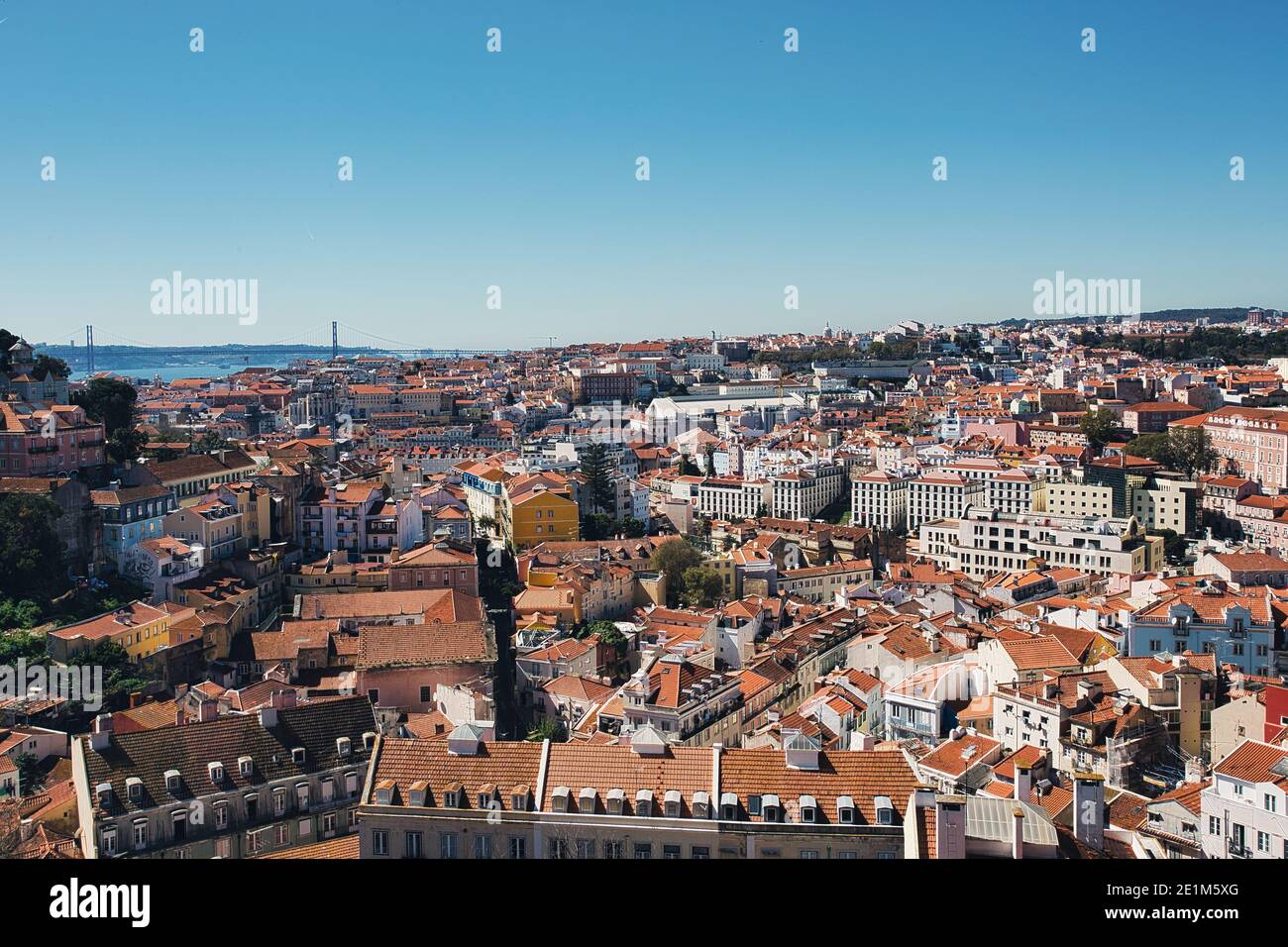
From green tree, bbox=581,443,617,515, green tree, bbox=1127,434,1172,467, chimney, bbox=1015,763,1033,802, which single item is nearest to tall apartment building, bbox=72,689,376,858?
chimney, bbox=1015,763,1033,802

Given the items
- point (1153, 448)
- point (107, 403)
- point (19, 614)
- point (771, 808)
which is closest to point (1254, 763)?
point (771, 808)

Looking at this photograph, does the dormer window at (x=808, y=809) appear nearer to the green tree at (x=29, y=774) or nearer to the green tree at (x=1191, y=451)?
the green tree at (x=29, y=774)

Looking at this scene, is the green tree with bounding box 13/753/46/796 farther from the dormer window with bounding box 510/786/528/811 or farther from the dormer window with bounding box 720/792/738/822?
the dormer window with bounding box 720/792/738/822

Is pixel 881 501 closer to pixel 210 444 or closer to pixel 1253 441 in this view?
pixel 1253 441
